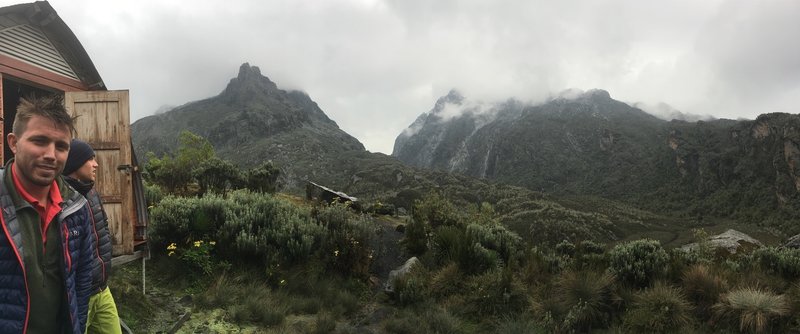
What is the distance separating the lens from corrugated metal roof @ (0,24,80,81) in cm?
606

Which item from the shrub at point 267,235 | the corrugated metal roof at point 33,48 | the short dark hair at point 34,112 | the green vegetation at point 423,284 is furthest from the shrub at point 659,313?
the corrugated metal roof at point 33,48

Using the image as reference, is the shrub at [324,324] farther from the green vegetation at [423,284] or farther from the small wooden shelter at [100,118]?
the small wooden shelter at [100,118]

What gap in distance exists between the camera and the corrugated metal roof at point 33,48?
6.06 meters

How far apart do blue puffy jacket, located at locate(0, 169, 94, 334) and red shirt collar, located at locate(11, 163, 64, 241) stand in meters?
0.05

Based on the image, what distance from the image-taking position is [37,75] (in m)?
6.39

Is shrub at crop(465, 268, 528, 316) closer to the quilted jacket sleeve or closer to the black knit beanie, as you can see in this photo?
the quilted jacket sleeve

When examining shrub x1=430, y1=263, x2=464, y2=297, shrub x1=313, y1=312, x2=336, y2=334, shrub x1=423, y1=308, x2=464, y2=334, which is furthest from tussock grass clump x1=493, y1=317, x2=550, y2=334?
shrub x1=313, y1=312, x2=336, y2=334

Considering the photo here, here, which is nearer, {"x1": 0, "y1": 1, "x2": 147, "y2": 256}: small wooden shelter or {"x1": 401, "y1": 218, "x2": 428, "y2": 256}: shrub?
{"x1": 0, "y1": 1, "x2": 147, "y2": 256}: small wooden shelter

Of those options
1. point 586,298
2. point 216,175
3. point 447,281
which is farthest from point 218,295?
point 216,175

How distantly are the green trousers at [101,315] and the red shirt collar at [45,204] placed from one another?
0.95 meters

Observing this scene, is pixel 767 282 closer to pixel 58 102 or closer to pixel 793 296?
pixel 793 296

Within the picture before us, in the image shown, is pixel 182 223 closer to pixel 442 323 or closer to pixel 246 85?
pixel 442 323

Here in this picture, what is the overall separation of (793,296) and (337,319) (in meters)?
6.10

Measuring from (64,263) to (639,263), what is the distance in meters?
7.38
